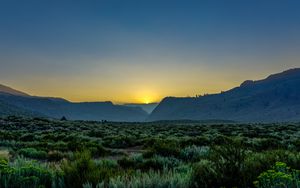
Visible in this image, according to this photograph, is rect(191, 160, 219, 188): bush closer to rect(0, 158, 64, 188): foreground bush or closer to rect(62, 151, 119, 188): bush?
rect(62, 151, 119, 188): bush

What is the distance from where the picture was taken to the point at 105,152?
15648mm

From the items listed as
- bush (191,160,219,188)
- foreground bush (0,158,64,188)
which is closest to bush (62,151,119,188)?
foreground bush (0,158,64,188)

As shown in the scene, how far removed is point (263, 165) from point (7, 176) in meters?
4.62

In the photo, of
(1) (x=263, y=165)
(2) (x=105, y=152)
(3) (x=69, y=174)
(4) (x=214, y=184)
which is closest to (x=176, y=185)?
(4) (x=214, y=184)

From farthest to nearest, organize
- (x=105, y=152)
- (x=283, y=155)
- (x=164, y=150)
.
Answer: (x=105, y=152)
(x=164, y=150)
(x=283, y=155)

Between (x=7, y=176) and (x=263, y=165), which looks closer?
(x=7, y=176)

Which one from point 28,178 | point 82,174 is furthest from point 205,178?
point 28,178

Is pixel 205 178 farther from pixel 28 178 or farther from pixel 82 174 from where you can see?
pixel 28 178

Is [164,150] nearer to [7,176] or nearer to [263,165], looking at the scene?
[263,165]

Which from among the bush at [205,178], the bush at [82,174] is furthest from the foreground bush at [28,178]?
the bush at [205,178]

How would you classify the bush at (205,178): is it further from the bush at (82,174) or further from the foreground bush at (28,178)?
the foreground bush at (28,178)

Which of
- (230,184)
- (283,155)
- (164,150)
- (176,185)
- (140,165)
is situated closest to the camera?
(176,185)

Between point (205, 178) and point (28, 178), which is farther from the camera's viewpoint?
point (205, 178)

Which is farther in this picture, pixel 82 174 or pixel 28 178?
pixel 82 174
